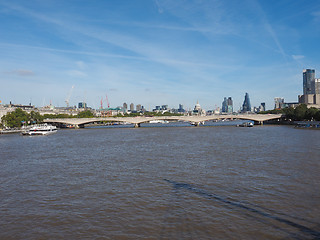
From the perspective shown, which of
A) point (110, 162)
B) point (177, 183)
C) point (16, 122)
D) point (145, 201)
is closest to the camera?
point (145, 201)

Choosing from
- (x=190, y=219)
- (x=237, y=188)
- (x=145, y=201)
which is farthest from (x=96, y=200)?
(x=237, y=188)

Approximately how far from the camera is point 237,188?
53.1 ft

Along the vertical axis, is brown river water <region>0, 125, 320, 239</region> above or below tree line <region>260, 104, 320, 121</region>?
below

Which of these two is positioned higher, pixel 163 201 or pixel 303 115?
pixel 303 115

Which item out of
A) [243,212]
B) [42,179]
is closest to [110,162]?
[42,179]

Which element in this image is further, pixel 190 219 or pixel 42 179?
pixel 42 179

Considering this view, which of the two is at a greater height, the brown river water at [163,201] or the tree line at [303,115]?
the tree line at [303,115]

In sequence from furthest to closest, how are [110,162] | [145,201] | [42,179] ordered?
1. [110,162]
2. [42,179]
3. [145,201]

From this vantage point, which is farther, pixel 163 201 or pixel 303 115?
pixel 303 115

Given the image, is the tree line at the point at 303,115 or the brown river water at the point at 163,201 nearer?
the brown river water at the point at 163,201

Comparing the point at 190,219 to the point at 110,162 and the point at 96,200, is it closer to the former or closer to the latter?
the point at 96,200

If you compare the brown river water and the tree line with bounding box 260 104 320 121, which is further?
the tree line with bounding box 260 104 320 121

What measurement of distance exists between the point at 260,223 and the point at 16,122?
3696 inches

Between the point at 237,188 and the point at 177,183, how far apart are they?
369cm
